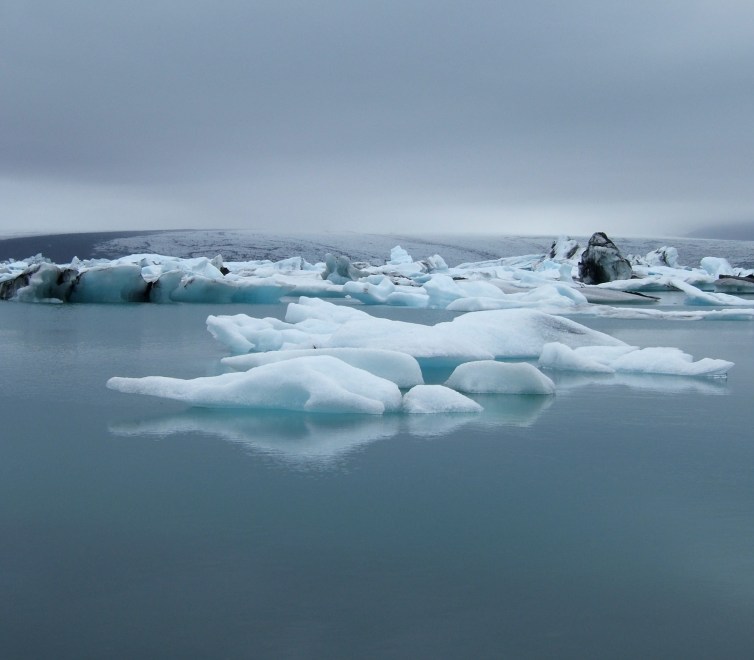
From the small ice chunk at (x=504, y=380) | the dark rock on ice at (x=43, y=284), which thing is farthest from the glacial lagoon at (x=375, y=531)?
the dark rock on ice at (x=43, y=284)

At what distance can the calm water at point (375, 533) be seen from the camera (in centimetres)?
152

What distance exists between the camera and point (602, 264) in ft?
64.0

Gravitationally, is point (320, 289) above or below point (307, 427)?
below

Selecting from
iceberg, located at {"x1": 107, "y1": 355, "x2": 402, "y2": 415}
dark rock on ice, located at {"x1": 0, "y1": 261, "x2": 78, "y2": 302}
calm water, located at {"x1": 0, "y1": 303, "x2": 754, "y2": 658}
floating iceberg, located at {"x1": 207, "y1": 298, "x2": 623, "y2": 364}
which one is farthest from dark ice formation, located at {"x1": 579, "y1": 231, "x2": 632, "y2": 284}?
iceberg, located at {"x1": 107, "y1": 355, "x2": 402, "y2": 415}

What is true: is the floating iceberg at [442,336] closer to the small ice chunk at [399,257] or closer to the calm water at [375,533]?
the calm water at [375,533]

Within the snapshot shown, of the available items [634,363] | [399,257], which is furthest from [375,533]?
[399,257]

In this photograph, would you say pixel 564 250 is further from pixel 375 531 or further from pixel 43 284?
pixel 375 531

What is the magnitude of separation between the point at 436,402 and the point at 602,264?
16818 mm

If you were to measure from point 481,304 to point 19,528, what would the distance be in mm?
10003

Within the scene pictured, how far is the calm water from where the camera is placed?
1.52 metres

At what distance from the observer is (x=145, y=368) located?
16.7 feet

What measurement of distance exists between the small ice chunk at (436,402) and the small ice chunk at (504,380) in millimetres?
539

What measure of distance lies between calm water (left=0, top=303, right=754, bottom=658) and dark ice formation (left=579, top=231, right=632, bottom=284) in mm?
16226

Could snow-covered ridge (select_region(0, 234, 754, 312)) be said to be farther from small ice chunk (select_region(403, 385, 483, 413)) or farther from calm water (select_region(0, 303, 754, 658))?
calm water (select_region(0, 303, 754, 658))
